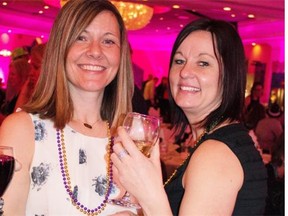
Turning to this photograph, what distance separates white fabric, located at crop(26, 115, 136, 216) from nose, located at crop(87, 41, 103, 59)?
12.5 inches

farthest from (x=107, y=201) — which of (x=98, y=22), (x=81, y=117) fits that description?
(x=98, y=22)

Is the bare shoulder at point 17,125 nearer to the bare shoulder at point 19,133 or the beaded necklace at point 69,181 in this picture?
the bare shoulder at point 19,133

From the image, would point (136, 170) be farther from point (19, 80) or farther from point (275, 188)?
point (19, 80)

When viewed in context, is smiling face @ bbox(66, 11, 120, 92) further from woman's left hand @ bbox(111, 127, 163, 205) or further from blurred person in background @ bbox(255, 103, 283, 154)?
blurred person in background @ bbox(255, 103, 283, 154)

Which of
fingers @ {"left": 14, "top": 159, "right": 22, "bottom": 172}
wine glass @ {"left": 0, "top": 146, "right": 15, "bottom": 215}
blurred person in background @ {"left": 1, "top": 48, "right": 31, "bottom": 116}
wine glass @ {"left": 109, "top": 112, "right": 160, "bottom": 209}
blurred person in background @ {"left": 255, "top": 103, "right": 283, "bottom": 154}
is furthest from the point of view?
blurred person in background @ {"left": 255, "top": 103, "right": 283, "bottom": 154}

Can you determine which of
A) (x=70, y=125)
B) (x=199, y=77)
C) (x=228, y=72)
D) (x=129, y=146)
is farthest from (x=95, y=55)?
(x=129, y=146)

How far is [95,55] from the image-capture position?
1906mm

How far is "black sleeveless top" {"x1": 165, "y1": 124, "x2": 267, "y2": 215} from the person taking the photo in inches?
60.5

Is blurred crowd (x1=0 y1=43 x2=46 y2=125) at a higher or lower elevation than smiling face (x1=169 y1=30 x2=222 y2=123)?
lower

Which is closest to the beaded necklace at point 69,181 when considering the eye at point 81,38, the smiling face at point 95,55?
the smiling face at point 95,55

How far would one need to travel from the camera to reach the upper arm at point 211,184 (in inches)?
55.6

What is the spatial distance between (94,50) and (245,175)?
0.78 m

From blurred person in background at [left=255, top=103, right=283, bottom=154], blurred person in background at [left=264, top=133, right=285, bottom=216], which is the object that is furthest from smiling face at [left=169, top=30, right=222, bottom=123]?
blurred person in background at [left=255, top=103, right=283, bottom=154]

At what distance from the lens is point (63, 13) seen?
1916mm
